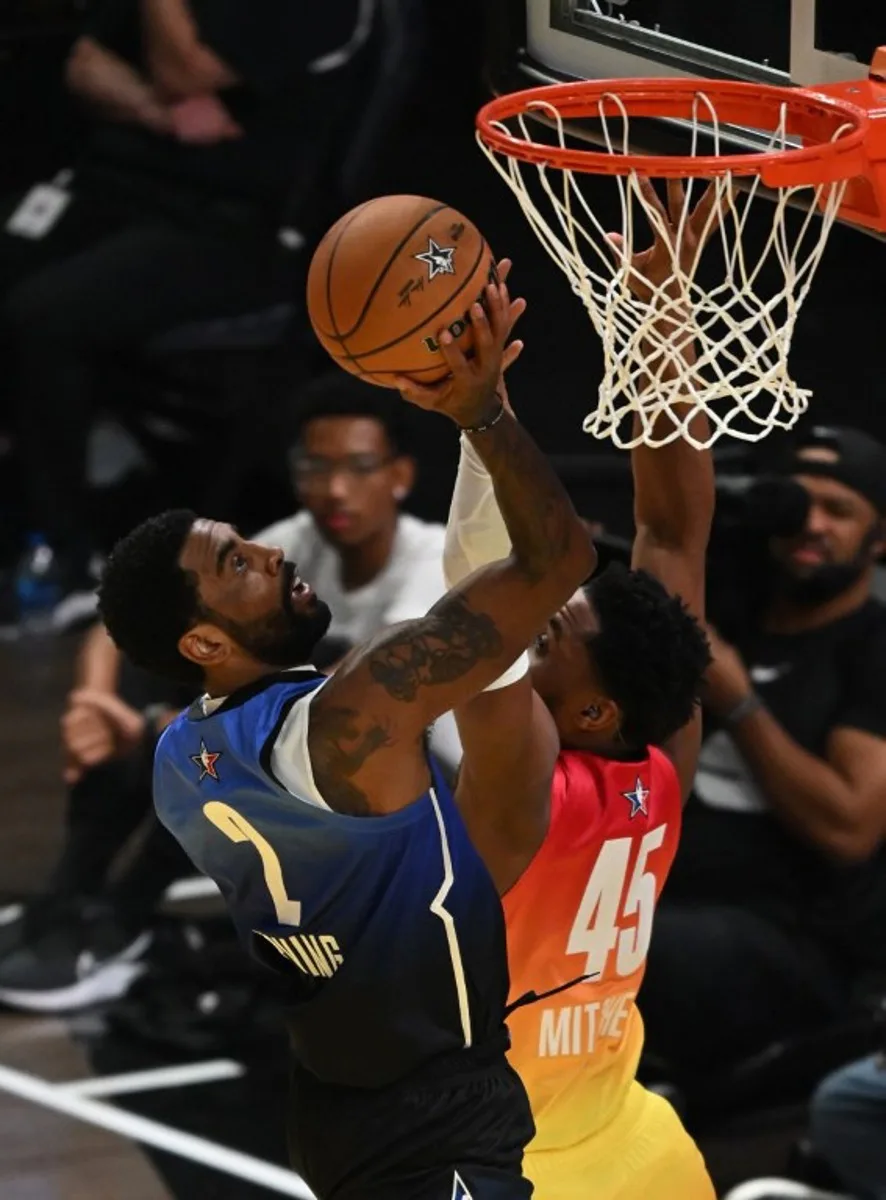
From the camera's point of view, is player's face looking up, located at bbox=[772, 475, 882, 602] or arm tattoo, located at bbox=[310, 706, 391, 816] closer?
arm tattoo, located at bbox=[310, 706, 391, 816]

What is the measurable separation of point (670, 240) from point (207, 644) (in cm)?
92

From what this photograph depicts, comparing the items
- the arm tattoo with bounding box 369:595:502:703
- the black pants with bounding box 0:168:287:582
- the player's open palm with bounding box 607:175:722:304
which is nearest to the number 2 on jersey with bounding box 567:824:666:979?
the arm tattoo with bounding box 369:595:502:703

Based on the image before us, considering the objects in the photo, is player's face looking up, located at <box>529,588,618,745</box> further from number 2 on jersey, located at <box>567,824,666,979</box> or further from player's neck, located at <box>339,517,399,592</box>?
player's neck, located at <box>339,517,399,592</box>

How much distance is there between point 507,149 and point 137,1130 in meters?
2.60

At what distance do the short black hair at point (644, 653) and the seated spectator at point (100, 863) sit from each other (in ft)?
7.82

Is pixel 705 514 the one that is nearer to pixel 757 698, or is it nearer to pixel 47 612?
pixel 757 698

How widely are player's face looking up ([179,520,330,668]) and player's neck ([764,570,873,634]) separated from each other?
1.95 meters

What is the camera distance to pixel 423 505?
636cm

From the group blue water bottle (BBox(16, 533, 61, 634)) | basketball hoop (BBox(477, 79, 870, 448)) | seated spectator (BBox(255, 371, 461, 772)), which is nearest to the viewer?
basketball hoop (BBox(477, 79, 870, 448))

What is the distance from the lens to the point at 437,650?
8.02ft

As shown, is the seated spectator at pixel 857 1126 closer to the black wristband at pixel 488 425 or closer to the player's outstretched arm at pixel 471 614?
the player's outstretched arm at pixel 471 614

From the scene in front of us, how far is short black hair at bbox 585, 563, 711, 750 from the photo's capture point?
2.96 m

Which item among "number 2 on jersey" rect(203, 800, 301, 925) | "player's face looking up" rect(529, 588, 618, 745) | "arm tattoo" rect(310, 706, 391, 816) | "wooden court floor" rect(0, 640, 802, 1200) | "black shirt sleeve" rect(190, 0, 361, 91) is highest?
"arm tattoo" rect(310, 706, 391, 816)

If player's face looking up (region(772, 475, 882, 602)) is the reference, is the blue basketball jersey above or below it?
above
